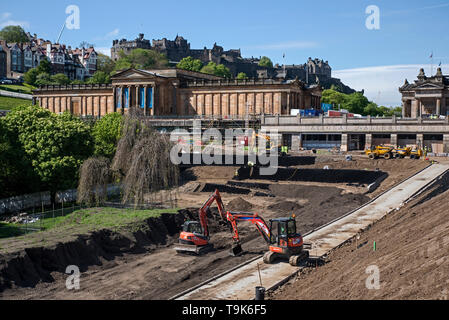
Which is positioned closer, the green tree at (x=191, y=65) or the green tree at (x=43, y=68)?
the green tree at (x=43, y=68)

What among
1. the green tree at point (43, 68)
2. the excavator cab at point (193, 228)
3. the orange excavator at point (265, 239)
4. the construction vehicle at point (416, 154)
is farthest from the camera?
the green tree at point (43, 68)

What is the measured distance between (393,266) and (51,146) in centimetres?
3267

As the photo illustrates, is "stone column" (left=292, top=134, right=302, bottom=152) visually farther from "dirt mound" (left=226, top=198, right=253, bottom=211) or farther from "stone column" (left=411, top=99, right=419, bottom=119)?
"dirt mound" (left=226, top=198, right=253, bottom=211)

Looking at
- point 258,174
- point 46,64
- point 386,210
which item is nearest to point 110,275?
point 386,210

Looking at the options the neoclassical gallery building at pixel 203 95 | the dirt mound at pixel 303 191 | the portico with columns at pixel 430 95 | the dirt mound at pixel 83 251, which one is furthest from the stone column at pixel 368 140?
the dirt mound at pixel 83 251

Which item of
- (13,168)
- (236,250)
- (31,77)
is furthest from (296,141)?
(31,77)

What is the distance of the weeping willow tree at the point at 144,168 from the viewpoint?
124 feet

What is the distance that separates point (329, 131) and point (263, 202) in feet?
86.8

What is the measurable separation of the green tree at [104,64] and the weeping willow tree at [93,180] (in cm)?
13686

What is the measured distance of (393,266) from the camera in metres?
21.2

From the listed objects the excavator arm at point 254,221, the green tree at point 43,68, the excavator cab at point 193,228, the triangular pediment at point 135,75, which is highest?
the green tree at point 43,68

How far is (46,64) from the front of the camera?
15875 centimetres

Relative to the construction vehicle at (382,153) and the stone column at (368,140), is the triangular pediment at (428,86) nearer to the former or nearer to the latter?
the stone column at (368,140)

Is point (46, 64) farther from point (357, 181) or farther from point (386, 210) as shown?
point (386, 210)
